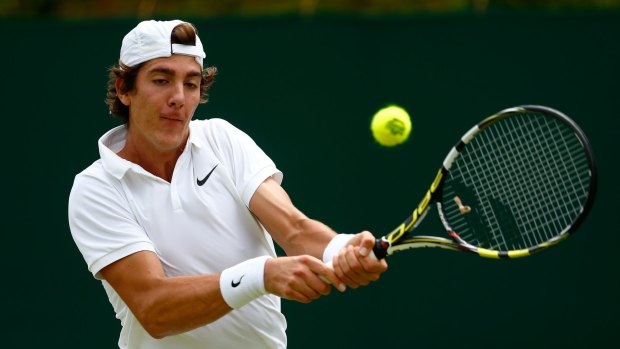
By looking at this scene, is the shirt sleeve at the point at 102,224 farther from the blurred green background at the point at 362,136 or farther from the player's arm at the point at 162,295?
the blurred green background at the point at 362,136

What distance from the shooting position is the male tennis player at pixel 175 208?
348cm

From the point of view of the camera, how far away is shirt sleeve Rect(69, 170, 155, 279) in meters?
3.46

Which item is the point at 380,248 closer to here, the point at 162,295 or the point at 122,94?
the point at 162,295

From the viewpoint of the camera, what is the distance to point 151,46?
143 inches

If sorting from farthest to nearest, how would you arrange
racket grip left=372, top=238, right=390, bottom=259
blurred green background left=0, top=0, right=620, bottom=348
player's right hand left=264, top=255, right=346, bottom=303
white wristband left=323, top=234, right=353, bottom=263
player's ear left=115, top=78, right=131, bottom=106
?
blurred green background left=0, top=0, right=620, bottom=348
player's ear left=115, top=78, right=131, bottom=106
white wristband left=323, top=234, right=353, bottom=263
racket grip left=372, top=238, right=390, bottom=259
player's right hand left=264, top=255, right=346, bottom=303

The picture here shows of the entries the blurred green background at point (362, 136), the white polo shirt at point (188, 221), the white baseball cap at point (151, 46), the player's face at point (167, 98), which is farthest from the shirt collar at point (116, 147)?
the blurred green background at point (362, 136)

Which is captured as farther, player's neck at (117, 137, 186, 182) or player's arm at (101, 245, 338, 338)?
player's neck at (117, 137, 186, 182)

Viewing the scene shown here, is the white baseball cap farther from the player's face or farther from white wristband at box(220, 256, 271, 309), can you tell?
white wristband at box(220, 256, 271, 309)

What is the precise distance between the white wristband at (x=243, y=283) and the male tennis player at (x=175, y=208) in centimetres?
22

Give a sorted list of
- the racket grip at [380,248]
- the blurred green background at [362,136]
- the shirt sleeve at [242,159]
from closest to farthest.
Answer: the racket grip at [380,248] < the shirt sleeve at [242,159] < the blurred green background at [362,136]

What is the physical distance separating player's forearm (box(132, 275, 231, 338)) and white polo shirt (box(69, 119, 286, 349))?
0.21m

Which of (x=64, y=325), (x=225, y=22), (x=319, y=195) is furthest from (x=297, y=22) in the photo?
(x=64, y=325)

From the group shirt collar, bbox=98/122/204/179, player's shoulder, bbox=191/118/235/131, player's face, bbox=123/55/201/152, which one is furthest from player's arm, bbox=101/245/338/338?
player's shoulder, bbox=191/118/235/131

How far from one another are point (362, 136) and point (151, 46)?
286 centimetres
